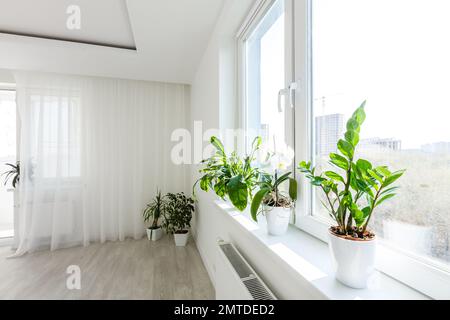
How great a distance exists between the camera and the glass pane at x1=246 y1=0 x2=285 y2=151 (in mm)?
1216

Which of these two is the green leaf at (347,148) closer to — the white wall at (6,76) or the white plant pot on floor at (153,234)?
the white plant pot on floor at (153,234)

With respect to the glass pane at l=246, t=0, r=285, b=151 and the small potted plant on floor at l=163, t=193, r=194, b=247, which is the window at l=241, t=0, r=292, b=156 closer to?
the glass pane at l=246, t=0, r=285, b=151

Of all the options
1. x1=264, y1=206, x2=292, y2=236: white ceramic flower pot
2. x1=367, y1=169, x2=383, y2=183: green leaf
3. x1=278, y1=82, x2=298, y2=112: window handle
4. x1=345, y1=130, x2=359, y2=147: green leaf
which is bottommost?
x1=264, y1=206, x2=292, y2=236: white ceramic flower pot

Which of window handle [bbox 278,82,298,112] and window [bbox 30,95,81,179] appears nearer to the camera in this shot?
window handle [bbox 278,82,298,112]

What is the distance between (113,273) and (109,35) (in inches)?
99.5

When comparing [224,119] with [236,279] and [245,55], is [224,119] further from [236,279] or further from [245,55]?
[236,279]

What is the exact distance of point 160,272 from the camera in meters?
2.19

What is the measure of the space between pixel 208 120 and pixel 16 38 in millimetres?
2067

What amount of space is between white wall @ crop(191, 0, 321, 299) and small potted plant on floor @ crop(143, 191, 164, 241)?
81cm

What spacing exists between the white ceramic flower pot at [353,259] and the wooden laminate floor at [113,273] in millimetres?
1587

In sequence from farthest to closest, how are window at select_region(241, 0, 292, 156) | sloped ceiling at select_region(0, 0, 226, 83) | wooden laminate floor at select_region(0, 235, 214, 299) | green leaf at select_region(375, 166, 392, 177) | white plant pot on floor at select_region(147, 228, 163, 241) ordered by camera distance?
white plant pot on floor at select_region(147, 228, 163, 241) → wooden laminate floor at select_region(0, 235, 214, 299) → sloped ceiling at select_region(0, 0, 226, 83) → window at select_region(241, 0, 292, 156) → green leaf at select_region(375, 166, 392, 177)

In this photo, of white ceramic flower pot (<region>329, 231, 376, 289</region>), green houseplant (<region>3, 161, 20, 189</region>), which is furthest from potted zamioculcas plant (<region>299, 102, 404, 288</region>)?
green houseplant (<region>3, 161, 20, 189</region>)

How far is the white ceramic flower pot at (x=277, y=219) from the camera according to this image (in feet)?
3.08

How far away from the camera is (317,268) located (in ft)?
2.25
